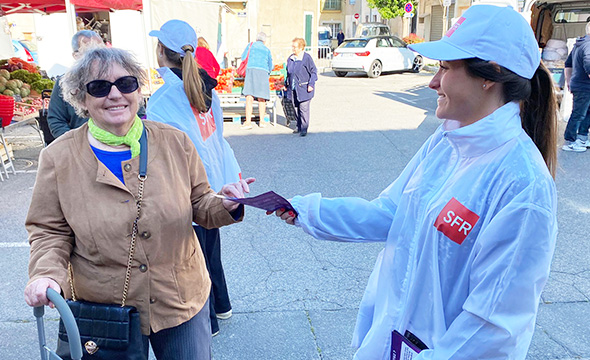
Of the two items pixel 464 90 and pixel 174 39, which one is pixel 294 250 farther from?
pixel 464 90

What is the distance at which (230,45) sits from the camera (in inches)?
716

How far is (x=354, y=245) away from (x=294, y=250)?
1.95 feet

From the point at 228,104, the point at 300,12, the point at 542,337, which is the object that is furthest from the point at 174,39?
the point at 300,12

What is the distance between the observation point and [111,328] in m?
1.95

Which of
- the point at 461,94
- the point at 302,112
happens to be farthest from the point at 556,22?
the point at 461,94

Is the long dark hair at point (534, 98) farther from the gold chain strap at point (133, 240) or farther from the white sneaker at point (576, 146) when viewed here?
the white sneaker at point (576, 146)

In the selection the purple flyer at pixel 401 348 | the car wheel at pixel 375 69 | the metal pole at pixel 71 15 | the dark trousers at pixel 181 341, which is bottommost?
the car wheel at pixel 375 69

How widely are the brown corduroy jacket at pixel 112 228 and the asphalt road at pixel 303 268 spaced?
4.60 ft

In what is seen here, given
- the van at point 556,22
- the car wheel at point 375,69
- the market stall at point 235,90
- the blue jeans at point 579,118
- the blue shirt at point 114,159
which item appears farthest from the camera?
the car wheel at point 375,69

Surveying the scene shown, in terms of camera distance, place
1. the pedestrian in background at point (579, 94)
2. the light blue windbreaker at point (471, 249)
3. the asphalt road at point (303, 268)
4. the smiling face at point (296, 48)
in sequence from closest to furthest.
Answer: the light blue windbreaker at point (471, 249), the asphalt road at point (303, 268), the pedestrian in background at point (579, 94), the smiling face at point (296, 48)

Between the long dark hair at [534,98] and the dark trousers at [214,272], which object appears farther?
the dark trousers at [214,272]

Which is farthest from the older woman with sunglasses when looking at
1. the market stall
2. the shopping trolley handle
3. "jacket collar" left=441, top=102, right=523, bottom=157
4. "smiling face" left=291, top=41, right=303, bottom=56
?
the market stall

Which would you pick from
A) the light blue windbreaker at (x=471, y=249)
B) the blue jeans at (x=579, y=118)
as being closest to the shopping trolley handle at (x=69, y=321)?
the light blue windbreaker at (x=471, y=249)

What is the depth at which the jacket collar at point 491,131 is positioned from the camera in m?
1.44
